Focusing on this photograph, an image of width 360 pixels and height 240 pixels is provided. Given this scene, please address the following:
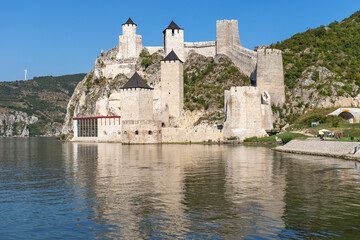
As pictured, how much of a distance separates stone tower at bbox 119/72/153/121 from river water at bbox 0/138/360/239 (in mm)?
33601

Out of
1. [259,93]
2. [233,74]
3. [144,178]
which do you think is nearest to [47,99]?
[233,74]

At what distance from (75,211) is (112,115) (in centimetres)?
5441

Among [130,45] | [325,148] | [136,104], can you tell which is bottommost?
[325,148]

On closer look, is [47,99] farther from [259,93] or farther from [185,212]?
[185,212]

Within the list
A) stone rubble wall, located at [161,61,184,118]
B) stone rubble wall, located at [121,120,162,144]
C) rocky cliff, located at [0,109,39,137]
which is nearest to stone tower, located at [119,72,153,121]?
stone rubble wall, located at [121,120,162,144]

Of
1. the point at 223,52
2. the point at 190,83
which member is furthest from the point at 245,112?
the point at 223,52

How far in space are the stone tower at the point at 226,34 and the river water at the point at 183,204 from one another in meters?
47.5

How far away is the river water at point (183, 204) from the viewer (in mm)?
10430

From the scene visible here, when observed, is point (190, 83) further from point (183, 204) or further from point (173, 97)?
point (183, 204)

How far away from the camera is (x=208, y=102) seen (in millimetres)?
62625

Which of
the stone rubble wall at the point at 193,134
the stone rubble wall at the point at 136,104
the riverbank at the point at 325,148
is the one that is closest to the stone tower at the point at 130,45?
the stone rubble wall at the point at 136,104

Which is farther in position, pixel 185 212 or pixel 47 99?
pixel 47 99

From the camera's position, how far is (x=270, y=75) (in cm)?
5462

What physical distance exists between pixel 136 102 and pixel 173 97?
7.81 m
